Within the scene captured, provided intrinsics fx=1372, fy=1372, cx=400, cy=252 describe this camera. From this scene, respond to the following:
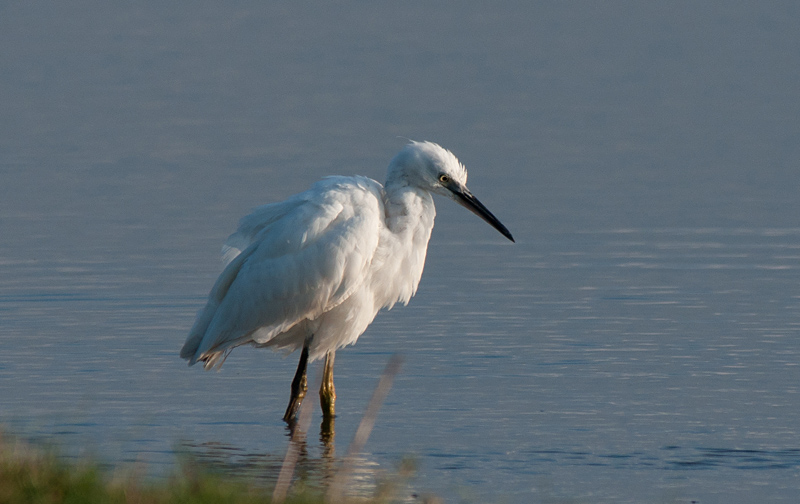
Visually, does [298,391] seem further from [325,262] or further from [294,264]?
[325,262]

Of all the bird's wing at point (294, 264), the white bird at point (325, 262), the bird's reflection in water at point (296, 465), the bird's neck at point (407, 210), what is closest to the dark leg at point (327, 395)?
the white bird at point (325, 262)

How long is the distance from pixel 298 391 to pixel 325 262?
1181 mm

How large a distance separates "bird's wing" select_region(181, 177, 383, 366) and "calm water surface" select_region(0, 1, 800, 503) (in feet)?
2.48

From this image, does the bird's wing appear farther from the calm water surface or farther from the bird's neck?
the calm water surface

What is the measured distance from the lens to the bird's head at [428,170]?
9.45 meters

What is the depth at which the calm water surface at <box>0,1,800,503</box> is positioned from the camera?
9.07 meters

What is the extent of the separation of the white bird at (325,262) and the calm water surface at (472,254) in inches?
25.5

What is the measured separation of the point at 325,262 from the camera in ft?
29.4

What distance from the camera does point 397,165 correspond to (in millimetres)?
9500

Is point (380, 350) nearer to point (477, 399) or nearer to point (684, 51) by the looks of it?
point (477, 399)

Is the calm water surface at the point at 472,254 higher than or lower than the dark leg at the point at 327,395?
lower

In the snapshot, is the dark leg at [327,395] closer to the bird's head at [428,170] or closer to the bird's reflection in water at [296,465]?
the bird's reflection in water at [296,465]

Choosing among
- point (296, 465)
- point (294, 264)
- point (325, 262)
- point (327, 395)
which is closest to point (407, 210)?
point (325, 262)

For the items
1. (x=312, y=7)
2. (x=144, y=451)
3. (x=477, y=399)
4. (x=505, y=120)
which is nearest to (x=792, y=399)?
(x=477, y=399)
